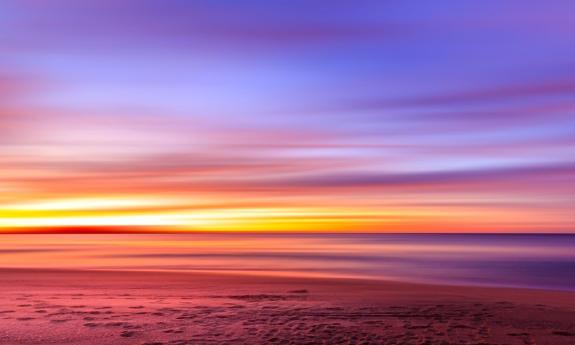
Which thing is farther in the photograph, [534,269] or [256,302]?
[534,269]

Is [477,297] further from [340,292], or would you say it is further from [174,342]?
[174,342]

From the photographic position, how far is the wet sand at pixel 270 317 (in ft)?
42.6

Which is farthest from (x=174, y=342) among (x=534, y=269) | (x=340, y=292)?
(x=534, y=269)

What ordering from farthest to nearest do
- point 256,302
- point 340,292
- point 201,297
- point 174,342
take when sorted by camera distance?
point 340,292
point 201,297
point 256,302
point 174,342

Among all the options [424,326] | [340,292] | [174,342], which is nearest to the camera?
[174,342]

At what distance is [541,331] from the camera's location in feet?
46.8

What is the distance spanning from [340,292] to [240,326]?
8967 millimetres

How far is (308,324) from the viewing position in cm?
1460

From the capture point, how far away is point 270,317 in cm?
1564

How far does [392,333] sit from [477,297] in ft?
28.7

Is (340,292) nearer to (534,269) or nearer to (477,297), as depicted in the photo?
(477,297)

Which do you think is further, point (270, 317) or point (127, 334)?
point (270, 317)

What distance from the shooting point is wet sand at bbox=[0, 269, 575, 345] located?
1298 cm

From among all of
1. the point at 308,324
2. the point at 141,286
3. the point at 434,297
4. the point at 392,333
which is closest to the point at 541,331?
the point at 392,333
